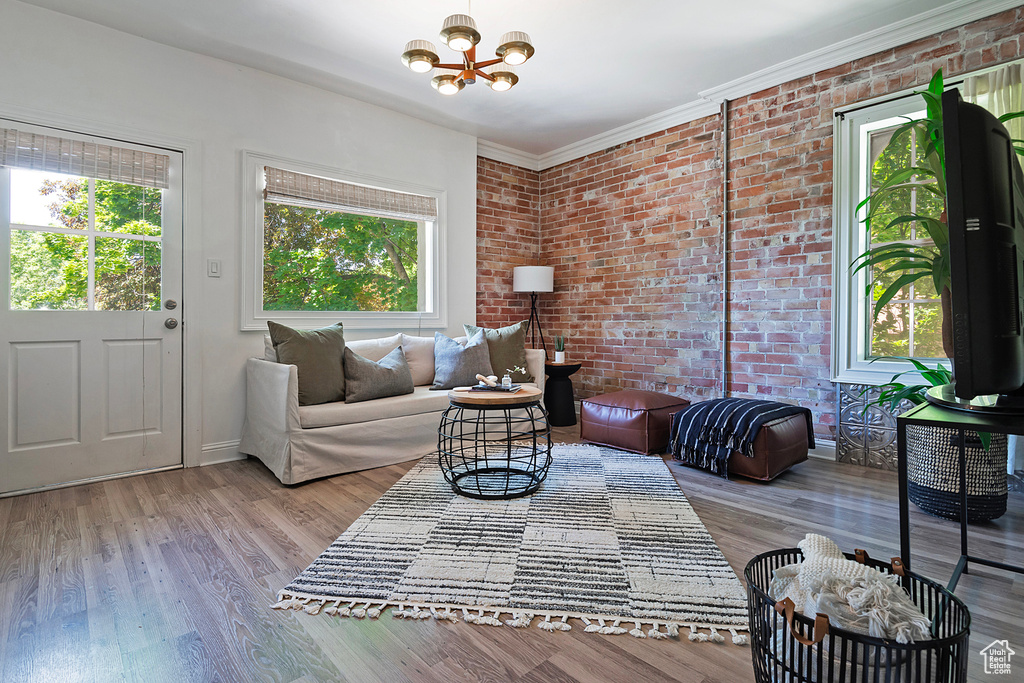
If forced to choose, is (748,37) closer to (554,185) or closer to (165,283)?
(554,185)

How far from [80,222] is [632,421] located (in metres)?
3.62

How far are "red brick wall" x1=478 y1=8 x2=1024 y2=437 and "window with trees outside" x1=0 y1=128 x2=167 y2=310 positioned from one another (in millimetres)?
2819

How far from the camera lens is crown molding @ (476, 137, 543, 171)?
5.11 metres

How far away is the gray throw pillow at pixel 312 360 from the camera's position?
318 cm

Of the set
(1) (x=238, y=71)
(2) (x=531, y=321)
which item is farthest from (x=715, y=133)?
(1) (x=238, y=71)

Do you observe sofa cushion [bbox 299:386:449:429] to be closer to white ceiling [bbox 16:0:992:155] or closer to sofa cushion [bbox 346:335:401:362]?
sofa cushion [bbox 346:335:401:362]

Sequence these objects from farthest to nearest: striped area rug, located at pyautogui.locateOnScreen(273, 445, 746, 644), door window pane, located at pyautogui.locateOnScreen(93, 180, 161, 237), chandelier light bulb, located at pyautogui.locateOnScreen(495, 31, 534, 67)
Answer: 1. door window pane, located at pyautogui.locateOnScreen(93, 180, 161, 237)
2. chandelier light bulb, located at pyautogui.locateOnScreen(495, 31, 534, 67)
3. striped area rug, located at pyautogui.locateOnScreen(273, 445, 746, 644)

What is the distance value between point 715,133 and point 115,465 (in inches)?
190

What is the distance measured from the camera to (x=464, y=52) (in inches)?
103

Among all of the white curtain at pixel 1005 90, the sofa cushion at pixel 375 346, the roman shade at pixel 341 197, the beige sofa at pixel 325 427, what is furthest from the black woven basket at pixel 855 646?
the roman shade at pixel 341 197

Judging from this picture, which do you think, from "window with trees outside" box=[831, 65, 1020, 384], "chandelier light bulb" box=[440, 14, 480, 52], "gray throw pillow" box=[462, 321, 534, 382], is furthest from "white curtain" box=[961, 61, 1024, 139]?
"gray throw pillow" box=[462, 321, 534, 382]

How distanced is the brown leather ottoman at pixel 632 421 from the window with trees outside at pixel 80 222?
3.02 meters

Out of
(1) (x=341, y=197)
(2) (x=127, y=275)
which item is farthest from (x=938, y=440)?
(2) (x=127, y=275)

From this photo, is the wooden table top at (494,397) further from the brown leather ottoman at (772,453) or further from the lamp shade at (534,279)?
the lamp shade at (534,279)
